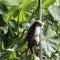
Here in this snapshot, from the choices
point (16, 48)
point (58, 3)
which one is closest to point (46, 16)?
point (58, 3)

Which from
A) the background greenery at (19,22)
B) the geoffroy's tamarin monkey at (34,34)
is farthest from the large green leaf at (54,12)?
the geoffroy's tamarin monkey at (34,34)

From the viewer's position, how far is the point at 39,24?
1326 mm

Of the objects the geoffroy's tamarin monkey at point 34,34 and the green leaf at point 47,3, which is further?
the green leaf at point 47,3

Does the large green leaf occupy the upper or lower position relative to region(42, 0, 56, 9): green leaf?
lower

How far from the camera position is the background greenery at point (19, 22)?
1379mm

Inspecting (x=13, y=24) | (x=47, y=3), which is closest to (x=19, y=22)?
(x=13, y=24)

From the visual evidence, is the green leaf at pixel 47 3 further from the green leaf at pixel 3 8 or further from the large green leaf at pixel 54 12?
the green leaf at pixel 3 8

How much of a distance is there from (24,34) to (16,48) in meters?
0.11

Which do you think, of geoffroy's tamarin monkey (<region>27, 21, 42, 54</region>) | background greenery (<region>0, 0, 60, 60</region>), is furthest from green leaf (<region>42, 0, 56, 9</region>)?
geoffroy's tamarin monkey (<region>27, 21, 42, 54</region>)

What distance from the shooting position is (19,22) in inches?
56.1

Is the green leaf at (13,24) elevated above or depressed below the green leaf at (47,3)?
below

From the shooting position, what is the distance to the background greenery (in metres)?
1.38

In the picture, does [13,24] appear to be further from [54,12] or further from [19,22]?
[54,12]

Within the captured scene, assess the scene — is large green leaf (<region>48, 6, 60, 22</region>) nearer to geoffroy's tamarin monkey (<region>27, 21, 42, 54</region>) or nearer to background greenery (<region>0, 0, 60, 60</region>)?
background greenery (<region>0, 0, 60, 60</region>)
